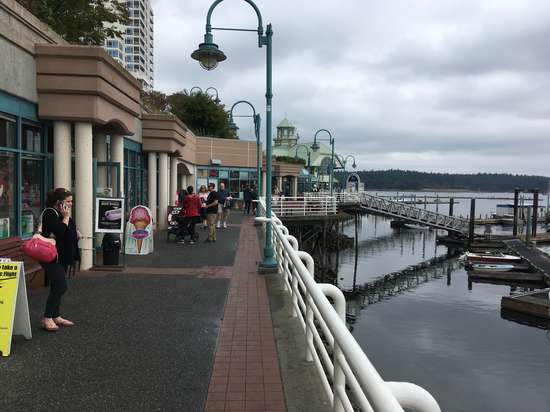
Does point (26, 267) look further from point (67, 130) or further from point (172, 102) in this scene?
point (172, 102)

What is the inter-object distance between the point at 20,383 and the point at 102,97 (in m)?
6.49

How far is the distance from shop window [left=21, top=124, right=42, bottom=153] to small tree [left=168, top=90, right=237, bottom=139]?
3705cm

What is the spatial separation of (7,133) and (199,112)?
39.7 metres

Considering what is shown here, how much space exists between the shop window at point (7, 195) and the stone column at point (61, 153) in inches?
39.9

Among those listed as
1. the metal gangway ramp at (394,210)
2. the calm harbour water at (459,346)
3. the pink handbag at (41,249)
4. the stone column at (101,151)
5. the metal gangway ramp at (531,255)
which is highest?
the stone column at (101,151)

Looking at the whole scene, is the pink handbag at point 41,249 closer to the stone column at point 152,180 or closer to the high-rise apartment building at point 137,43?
the stone column at point 152,180

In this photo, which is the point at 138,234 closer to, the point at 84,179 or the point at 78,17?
the point at 84,179

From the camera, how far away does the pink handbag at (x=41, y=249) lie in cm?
532

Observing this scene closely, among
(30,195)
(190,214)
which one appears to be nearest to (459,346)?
(190,214)

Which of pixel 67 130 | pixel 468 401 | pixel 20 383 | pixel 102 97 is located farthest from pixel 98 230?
pixel 468 401

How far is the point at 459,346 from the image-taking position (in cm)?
1484

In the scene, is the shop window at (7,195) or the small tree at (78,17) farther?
the small tree at (78,17)

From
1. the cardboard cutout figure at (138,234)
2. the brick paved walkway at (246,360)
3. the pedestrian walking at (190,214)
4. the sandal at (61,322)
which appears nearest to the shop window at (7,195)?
the sandal at (61,322)

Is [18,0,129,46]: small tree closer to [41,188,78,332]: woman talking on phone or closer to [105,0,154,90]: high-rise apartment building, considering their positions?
[41,188,78,332]: woman talking on phone
